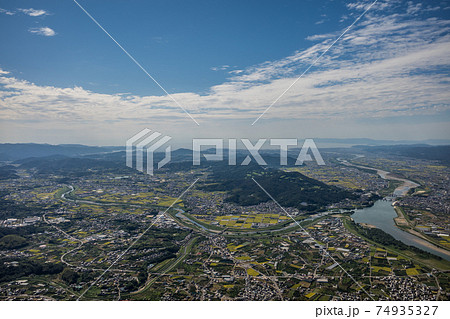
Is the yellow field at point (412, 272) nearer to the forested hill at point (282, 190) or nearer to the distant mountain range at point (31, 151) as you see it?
the forested hill at point (282, 190)

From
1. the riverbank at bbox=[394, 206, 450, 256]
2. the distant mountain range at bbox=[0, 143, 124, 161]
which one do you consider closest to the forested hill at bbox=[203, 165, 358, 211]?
the riverbank at bbox=[394, 206, 450, 256]

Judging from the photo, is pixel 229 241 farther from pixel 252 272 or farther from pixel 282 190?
pixel 282 190

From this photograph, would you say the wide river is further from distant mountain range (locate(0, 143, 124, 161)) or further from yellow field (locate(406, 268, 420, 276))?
distant mountain range (locate(0, 143, 124, 161))

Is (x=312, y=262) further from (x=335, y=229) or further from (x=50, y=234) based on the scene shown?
(x=50, y=234)

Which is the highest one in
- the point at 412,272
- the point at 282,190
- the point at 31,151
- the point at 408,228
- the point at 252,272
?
the point at 31,151

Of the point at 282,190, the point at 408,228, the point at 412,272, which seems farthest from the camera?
the point at 282,190

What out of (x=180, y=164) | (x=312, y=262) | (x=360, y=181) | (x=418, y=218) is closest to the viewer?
(x=312, y=262)

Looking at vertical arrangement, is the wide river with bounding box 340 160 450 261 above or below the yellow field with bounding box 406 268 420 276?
above

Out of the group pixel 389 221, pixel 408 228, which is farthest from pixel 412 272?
pixel 389 221

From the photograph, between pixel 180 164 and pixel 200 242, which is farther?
pixel 180 164

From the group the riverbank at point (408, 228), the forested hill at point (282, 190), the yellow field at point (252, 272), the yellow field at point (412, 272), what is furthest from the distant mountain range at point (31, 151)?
the yellow field at point (412, 272)

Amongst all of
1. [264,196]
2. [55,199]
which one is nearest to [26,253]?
[55,199]
